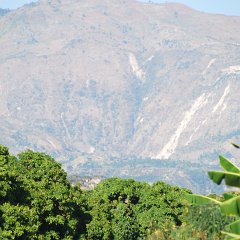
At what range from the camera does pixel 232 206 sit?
19922mm

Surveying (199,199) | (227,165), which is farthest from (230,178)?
(199,199)

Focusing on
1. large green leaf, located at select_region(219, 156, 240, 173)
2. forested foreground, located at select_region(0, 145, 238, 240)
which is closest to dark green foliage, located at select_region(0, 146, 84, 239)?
forested foreground, located at select_region(0, 145, 238, 240)

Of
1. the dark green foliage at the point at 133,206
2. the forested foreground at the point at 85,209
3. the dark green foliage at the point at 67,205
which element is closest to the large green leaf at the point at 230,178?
the forested foreground at the point at 85,209

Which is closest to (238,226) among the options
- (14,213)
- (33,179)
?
(14,213)

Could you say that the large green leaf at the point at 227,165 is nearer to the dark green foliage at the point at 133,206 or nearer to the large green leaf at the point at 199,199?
the large green leaf at the point at 199,199

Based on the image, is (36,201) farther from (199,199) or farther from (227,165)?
(227,165)

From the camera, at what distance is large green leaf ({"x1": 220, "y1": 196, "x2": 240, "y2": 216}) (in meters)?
19.8

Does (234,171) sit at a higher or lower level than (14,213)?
higher

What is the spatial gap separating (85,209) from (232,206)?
163 ft

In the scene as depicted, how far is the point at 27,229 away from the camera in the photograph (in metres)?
50.5

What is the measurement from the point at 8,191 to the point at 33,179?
10264mm

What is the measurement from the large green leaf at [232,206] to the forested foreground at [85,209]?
41.1ft

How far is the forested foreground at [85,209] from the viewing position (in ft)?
140

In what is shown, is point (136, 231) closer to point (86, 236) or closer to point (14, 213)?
point (86, 236)
